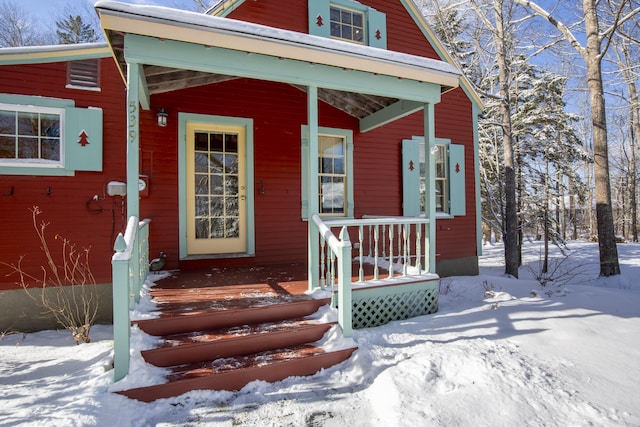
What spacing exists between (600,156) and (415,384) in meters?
6.98

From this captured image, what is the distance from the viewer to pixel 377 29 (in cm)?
644

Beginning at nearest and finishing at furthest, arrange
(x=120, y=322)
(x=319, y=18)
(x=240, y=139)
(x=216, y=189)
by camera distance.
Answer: (x=120, y=322), (x=216, y=189), (x=240, y=139), (x=319, y=18)

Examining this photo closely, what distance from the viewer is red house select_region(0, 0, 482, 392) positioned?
317cm

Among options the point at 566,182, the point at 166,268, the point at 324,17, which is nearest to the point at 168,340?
the point at 166,268

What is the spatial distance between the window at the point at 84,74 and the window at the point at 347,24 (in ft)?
13.0

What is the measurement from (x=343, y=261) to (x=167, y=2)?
1234 cm

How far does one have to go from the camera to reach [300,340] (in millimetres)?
2912

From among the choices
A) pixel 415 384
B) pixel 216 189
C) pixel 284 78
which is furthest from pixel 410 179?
pixel 415 384

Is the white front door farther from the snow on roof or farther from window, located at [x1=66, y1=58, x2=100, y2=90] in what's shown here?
the snow on roof

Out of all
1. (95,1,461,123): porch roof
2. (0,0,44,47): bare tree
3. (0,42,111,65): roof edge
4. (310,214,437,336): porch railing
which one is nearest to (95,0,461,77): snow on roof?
(95,1,461,123): porch roof

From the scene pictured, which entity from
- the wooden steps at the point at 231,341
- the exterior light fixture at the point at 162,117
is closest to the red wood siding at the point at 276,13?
the exterior light fixture at the point at 162,117

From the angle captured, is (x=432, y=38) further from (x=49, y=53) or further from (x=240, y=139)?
(x=49, y=53)

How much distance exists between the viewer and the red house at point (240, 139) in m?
3.17

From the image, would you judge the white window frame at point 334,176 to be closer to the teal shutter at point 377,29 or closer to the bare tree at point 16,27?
the teal shutter at point 377,29
